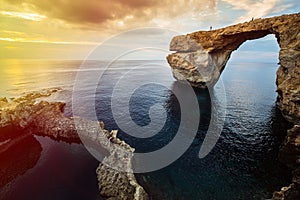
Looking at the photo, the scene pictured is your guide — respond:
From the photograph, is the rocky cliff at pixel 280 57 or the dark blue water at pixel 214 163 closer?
the dark blue water at pixel 214 163

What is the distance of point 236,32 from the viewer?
134ft

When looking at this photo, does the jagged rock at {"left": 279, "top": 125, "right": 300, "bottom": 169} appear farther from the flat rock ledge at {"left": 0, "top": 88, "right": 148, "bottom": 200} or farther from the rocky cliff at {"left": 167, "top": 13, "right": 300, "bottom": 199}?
the flat rock ledge at {"left": 0, "top": 88, "right": 148, "bottom": 200}

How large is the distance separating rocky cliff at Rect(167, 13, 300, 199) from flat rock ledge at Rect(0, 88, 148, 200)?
1569 cm

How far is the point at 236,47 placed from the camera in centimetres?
5206

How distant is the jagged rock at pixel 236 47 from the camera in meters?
26.6

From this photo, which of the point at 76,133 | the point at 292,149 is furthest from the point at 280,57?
the point at 76,133

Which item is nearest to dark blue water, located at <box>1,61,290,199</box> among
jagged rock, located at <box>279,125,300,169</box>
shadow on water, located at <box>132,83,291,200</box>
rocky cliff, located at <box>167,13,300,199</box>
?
shadow on water, located at <box>132,83,291,200</box>

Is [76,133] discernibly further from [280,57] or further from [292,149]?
[280,57]

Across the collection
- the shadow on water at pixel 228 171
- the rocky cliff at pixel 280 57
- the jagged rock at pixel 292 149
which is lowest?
the shadow on water at pixel 228 171

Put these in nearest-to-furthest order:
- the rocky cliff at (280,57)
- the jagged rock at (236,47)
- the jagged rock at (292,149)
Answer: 1. the jagged rock at (292,149)
2. the rocky cliff at (280,57)
3. the jagged rock at (236,47)

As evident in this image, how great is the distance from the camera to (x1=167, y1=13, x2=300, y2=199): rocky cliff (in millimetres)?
20531

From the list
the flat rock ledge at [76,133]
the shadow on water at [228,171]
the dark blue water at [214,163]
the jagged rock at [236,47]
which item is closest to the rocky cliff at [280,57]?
the jagged rock at [236,47]

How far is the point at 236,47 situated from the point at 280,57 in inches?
1006

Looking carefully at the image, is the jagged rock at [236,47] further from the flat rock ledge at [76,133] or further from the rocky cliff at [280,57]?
the flat rock ledge at [76,133]
